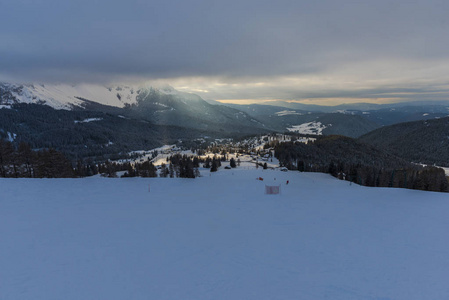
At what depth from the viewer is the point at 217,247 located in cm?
1586

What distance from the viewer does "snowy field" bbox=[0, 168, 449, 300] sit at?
1195 centimetres

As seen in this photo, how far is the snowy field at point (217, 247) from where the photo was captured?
11953 mm

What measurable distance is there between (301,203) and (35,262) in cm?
2601

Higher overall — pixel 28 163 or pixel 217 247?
pixel 28 163

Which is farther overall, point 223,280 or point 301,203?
point 301,203

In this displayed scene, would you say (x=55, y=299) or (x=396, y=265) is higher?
(x=55, y=299)

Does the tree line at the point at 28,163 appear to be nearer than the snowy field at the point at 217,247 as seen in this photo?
No

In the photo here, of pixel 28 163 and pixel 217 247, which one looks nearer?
pixel 217 247

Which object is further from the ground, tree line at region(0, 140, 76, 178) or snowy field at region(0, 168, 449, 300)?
tree line at region(0, 140, 76, 178)

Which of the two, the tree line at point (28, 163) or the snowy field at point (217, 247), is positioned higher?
the tree line at point (28, 163)

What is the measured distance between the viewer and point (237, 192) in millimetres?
31750

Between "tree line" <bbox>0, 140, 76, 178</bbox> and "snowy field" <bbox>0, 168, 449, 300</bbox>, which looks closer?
"snowy field" <bbox>0, 168, 449, 300</bbox>

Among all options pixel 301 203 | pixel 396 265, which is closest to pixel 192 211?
pixel 301 203

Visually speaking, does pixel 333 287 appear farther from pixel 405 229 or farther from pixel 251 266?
pixel 405 229
